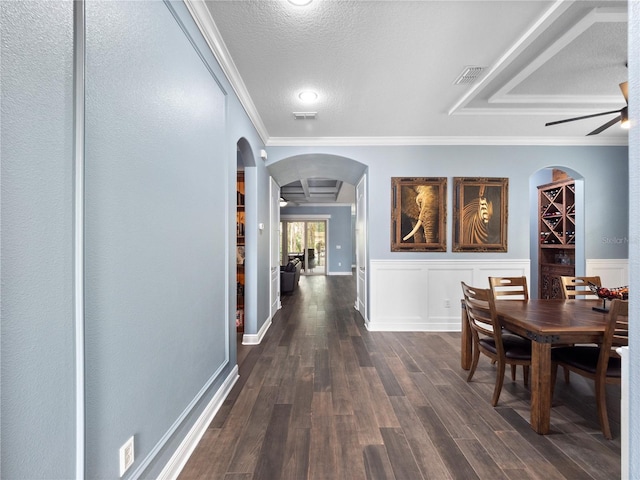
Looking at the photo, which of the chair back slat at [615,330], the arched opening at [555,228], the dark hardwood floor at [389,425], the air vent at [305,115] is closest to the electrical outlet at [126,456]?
the dark hardwood floor at [389,425]

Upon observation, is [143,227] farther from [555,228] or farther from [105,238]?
[555,228]

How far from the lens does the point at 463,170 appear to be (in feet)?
14.0

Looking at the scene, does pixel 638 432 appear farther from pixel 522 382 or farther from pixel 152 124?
pixel 522 382

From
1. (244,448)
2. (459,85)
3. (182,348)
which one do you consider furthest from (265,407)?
(459,85)

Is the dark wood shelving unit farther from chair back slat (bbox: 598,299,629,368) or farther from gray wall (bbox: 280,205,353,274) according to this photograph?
gray wall (bbox: 280,205,353,274)

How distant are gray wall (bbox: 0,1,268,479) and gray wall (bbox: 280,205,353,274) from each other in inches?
362

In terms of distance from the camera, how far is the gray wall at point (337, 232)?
36.6 feet

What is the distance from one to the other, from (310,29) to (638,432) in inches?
97.9

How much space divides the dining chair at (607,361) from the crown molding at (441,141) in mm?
2949

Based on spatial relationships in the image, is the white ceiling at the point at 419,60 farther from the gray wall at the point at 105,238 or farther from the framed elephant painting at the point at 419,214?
the framed elephant painting at the point at 419,214

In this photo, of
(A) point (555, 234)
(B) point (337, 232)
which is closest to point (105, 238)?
(A) point (555, 234)

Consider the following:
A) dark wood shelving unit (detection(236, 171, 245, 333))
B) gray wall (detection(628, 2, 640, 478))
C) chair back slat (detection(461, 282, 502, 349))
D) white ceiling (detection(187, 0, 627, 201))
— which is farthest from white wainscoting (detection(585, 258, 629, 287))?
dark wood shelving unit (detection(236, 171, 245, 333))

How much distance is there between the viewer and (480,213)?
4.26m

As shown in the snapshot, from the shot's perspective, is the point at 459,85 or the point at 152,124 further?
the point at 459,85
